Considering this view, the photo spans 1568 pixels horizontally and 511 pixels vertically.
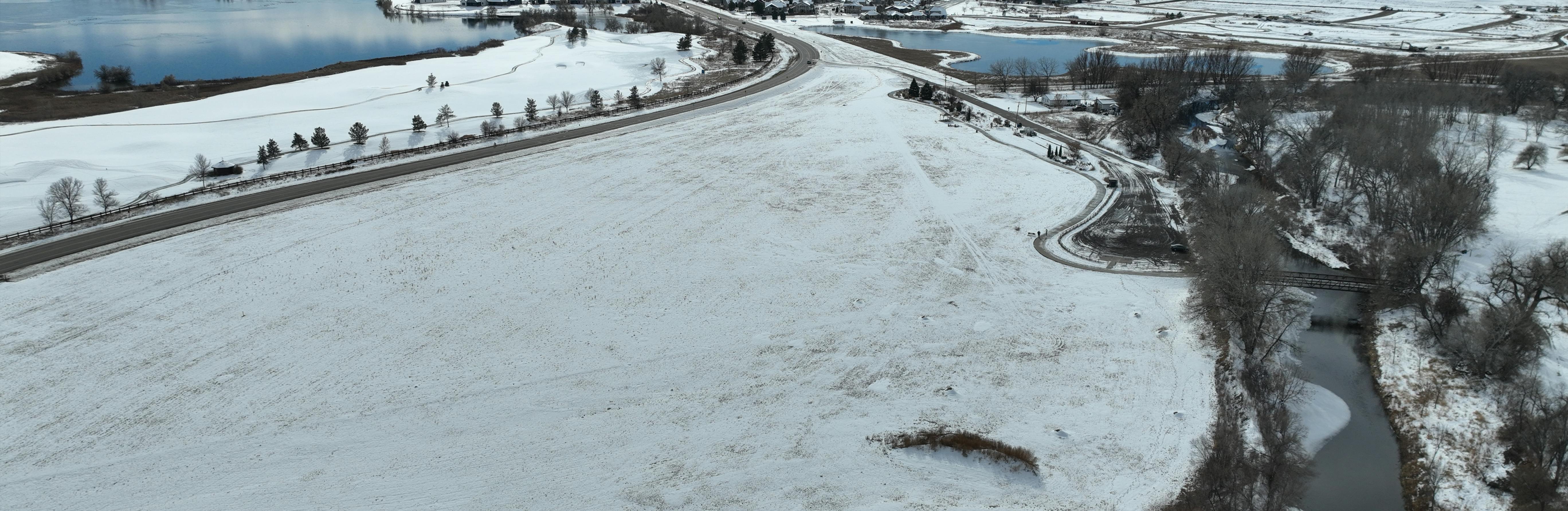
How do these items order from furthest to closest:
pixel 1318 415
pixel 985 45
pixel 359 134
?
pixel 985 45, pixel 359 134, pixel 1318 415

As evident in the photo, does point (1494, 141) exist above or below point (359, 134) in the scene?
below

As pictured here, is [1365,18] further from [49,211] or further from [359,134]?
[49,211]

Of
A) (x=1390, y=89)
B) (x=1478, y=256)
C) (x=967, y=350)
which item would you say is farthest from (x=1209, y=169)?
(x=967, y=350)

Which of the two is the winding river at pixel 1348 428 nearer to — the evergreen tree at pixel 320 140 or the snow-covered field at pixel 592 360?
the snow-covered field at pixel 592 360

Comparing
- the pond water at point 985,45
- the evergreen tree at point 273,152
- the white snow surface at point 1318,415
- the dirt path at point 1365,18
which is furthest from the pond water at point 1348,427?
the dirt path at point 1365,18

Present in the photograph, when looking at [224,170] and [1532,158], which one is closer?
[224,170]

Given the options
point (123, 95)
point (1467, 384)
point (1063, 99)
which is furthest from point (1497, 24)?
point (123, 95)

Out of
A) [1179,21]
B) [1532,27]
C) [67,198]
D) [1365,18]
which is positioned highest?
[1179,21]

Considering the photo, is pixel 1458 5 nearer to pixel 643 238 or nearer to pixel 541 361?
pixel 643 238
